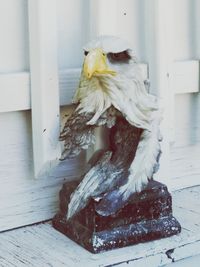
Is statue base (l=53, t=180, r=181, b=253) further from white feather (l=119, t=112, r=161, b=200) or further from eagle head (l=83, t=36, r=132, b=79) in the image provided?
eagle head (l=83, t=36, r=132, b=79)

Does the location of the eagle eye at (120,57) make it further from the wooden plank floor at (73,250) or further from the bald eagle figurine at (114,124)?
the wooden plank floor at (73,250)

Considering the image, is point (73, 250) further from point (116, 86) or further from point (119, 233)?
point (116, 86)

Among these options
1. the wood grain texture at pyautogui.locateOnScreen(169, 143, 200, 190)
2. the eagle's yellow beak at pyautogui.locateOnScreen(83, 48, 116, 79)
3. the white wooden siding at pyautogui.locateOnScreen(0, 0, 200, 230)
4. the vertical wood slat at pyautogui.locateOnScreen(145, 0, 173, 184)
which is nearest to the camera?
the eagle's yellow beak at pyautogui.locateOnScreen(83, 48, 116, 79)

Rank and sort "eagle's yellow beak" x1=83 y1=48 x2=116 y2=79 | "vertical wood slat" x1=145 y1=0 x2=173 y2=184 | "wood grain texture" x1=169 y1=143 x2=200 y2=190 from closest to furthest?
1. "eagle's yellow beak" x1=83 y1=48 x2=116 y2=79
2. "vertical wood slat" x1=145 y1=0 x2=173 y2=184
3. "wood grain texture" x1=169 y1=143 x2=200 y2=190

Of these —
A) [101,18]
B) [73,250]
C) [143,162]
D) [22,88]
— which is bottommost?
[73,250]

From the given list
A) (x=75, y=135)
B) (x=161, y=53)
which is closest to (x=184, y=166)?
(x=161, y=53)

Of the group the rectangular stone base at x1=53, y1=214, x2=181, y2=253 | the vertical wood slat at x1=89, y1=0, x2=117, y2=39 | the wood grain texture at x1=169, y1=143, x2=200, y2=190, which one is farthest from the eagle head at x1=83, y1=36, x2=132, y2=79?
the wood grain texture at x1=169, y1=143, x2=200, y2=190

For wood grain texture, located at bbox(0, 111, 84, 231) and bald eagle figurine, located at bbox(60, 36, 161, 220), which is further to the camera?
wood grain texture, located at bbox(0, 111, 84, 231)
